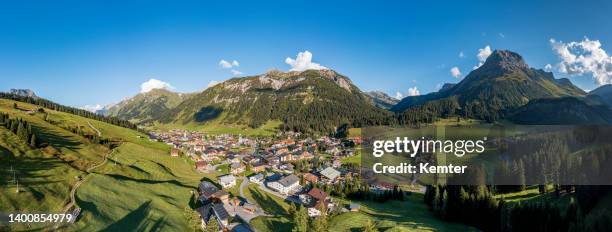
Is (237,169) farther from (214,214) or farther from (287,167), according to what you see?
(214,214)

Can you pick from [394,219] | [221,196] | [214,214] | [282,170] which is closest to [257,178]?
[282,170]

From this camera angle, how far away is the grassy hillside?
4746cm

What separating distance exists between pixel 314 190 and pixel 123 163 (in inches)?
1982

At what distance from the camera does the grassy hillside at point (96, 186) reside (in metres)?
47.5

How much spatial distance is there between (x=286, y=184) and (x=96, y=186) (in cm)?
4600

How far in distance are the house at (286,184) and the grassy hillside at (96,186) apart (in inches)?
868

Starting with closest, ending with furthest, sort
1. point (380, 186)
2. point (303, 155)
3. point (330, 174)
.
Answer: point (380, 186)
point (330, 174)
point (303, 155)

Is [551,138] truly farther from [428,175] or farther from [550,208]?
[550,208]

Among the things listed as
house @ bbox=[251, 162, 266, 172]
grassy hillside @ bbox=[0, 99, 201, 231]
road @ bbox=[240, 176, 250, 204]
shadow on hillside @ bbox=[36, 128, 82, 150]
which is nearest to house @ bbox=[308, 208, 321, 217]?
road @ bbox=[240, 176, 250, 204]

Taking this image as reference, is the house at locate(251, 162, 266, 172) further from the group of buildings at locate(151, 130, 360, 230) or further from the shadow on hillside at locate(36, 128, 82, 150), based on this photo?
the shadow on hillside at locate(36, 128, 82, 150)

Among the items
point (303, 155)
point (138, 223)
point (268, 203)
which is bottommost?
point (268, 203)

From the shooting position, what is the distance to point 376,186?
99.8 metres

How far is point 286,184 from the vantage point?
86938 mm

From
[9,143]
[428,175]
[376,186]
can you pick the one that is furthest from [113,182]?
[428,175]
